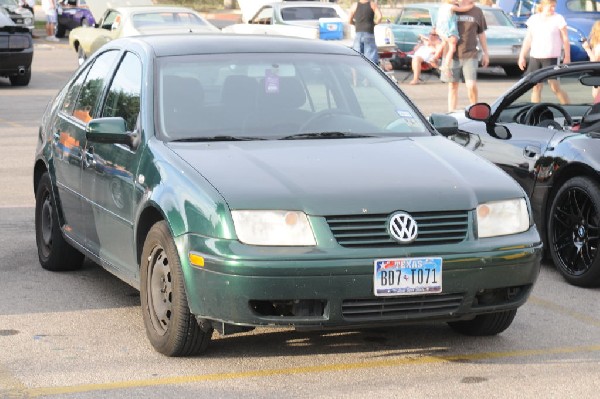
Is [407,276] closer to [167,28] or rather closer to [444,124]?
[444,124]

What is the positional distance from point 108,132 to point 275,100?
3.06ft

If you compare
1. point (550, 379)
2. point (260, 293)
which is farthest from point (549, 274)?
point (260, 293)

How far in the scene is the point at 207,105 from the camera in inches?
276

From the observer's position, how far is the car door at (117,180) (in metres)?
6.75

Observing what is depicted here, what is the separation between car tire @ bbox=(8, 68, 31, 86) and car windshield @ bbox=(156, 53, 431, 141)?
17.2 m

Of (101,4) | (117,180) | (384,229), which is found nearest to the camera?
(384,229)

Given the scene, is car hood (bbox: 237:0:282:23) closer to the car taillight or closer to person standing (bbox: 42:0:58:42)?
the car taillight

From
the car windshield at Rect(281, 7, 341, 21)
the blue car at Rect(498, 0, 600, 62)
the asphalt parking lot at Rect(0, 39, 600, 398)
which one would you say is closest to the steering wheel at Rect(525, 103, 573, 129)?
the asphalt parking lot at Rect(0, 39, 600, 398)

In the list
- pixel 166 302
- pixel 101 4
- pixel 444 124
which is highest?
pixel 444 124

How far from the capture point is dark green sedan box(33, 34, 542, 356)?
5.80 m

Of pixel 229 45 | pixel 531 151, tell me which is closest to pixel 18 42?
pixel 531 151

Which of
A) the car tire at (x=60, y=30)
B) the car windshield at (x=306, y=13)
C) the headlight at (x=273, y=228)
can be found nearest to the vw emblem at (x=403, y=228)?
the headlight at (x=273, y=228)

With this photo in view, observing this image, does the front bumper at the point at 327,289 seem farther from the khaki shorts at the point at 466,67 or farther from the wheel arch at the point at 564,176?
the khaki shorts at the point at 466,67

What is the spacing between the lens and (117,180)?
6887mm
